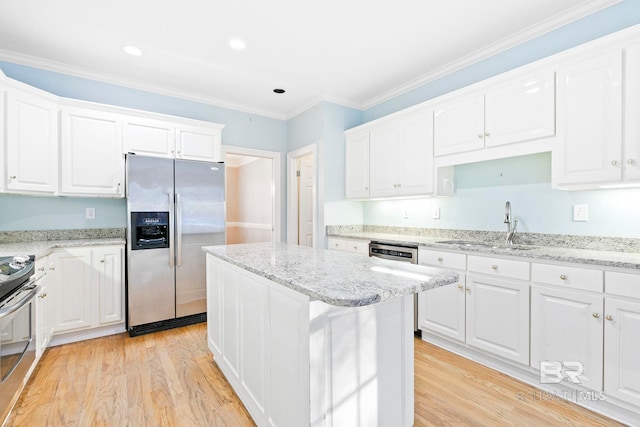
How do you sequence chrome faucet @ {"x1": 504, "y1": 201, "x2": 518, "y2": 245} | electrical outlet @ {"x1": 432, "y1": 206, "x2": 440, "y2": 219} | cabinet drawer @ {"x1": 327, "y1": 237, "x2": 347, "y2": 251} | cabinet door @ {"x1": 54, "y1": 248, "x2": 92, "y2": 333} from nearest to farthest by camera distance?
chrome faucet @ {"x1": 504, "y1": 201, "x2": 518, "y2": 245}
cabinet door @ {"x1": 54, "y1": 248, "x2": 92, "y2": 333}
electrical outlet @ {"x1": 432, "y1": 206, "x2": 440, "y2": 219}
cabinet drawer @ {"x1": 327, "y1": 237, "x2": 347, "y2": 251}

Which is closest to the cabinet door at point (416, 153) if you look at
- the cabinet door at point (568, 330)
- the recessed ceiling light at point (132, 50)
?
the cabinet door at point (568, 330)

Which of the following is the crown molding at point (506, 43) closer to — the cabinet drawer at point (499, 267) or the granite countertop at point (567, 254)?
the granite countertop at point (567, 254)

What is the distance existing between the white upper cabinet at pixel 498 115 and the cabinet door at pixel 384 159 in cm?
55

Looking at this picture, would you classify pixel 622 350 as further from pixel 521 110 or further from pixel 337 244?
pixel 337 244

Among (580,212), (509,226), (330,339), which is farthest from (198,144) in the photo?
(580,212)

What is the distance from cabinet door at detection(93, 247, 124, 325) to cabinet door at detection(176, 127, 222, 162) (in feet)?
3.99

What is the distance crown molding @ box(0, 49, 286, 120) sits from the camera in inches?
113

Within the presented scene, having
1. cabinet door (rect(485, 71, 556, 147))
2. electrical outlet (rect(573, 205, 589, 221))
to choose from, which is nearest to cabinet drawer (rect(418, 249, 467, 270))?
electrical outlet (rect(573, 205, 589, 221))

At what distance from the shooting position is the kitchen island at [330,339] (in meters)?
1.20

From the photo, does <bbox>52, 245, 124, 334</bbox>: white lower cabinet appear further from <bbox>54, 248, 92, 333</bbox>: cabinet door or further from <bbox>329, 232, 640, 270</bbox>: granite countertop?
<bbox>329, 232, 640, 270</bbox>: granite countertop

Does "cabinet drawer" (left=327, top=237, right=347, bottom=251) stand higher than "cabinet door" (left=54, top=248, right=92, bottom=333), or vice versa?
"cabinet drawer" (left=327, top=237, right=347, bottom=251)

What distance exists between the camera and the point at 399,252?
2.96 metres

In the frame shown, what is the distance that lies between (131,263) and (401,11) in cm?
320

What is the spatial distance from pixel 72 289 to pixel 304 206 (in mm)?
3039
